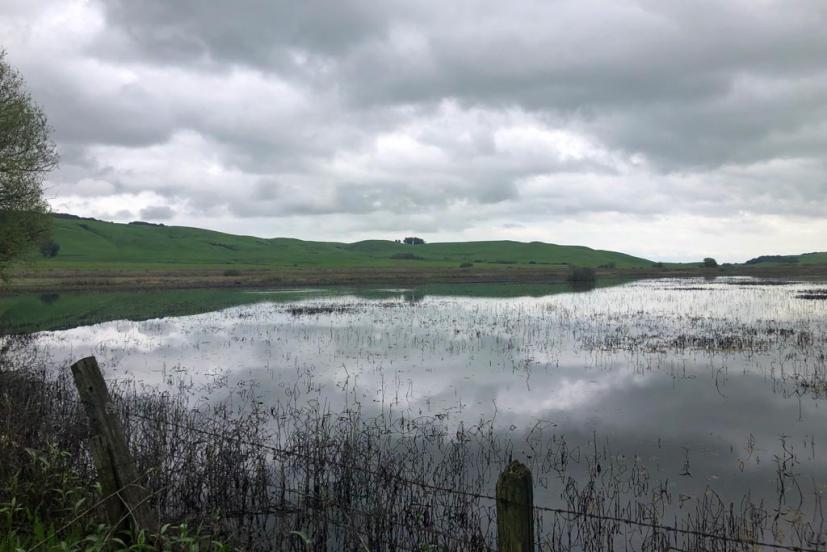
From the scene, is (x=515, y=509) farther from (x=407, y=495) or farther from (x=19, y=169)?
(x=19, y=169)

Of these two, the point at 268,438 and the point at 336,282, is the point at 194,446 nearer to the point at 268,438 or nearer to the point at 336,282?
the point at 268,438

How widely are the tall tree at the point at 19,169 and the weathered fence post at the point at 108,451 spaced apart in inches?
1056

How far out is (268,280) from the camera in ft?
349

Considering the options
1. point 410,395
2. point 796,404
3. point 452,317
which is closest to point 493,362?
point 410,395

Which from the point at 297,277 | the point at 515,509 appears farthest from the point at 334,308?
the point at 297,277

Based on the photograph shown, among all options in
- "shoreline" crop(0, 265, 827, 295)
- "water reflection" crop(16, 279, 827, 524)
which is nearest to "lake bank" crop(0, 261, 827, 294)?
"shoreline" crop(0, 265, 827, 295)

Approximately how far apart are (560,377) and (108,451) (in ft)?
60.7

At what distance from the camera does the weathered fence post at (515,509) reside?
209 inches

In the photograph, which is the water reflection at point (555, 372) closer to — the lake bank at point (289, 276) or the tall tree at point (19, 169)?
the tall tree at point (19, 169)

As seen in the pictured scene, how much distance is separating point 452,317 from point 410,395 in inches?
960

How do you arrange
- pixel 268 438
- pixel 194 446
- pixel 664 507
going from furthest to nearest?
pixel 268 438
pixel 194 446
pixel 664 507

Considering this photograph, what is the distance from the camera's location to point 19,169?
28219mm

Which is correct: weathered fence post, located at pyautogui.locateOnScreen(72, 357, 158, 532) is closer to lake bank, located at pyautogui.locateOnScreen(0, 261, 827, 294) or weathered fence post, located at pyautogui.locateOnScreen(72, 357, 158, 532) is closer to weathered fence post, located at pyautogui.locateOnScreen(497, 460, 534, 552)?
weathered fence post, located at pyautogui.locateOnScreen(497, 460, 534, 552)

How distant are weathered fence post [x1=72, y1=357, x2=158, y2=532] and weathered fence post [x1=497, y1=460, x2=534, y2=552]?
4.53 metres
